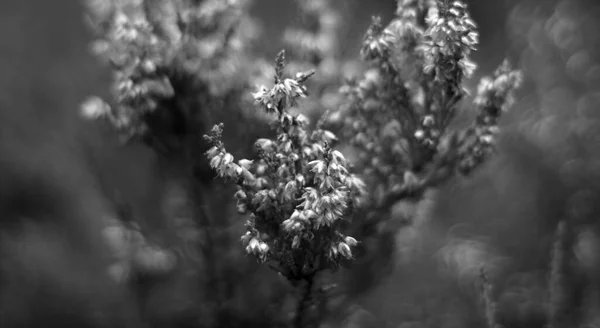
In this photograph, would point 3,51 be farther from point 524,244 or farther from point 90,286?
point 524,244

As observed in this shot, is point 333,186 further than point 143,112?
No

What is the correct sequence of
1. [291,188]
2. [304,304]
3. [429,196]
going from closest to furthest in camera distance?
[291,188]
[304,304]
[429,196]

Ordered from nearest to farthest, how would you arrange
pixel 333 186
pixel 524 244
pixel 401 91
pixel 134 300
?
pixel 333 186 → pixel 401 91 → pixel 134 300 → pixel 524 244

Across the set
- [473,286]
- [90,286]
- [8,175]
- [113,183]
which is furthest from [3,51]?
[473,286]

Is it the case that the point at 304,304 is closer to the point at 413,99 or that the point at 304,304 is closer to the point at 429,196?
the point at 413,99

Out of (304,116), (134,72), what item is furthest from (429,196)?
(134,72)
